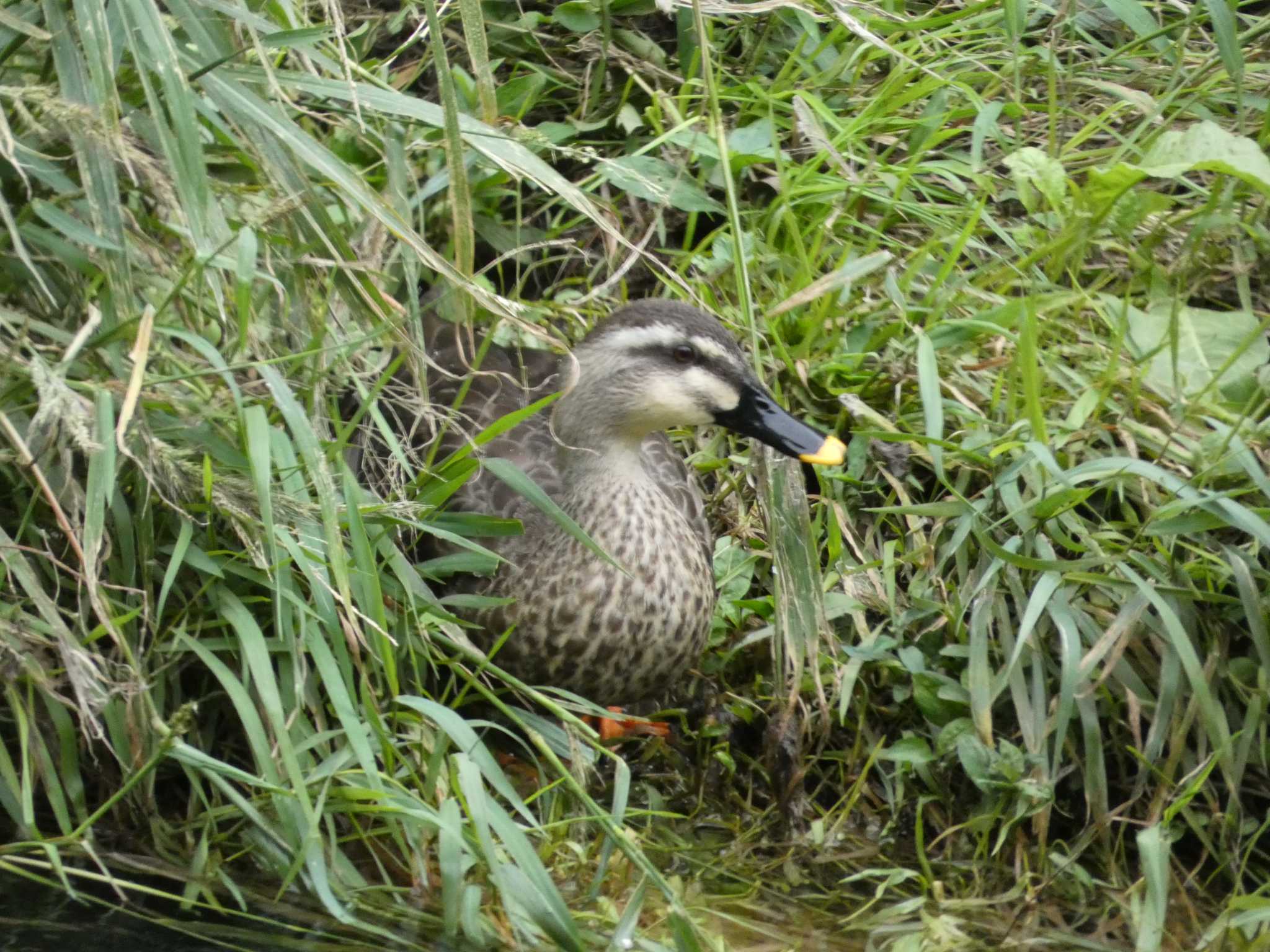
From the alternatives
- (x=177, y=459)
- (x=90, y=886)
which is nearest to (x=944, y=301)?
(x=177, y=459)

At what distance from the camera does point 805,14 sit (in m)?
4.04

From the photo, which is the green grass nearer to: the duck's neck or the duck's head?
the duck's head

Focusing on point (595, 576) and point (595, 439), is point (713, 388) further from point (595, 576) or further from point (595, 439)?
point (595, 576)

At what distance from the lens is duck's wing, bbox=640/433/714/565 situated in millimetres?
3408

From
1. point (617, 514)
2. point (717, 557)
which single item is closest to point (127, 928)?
point (617, 514)

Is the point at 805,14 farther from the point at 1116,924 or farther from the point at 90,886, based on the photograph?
the point at 90,886

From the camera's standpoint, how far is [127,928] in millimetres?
2543

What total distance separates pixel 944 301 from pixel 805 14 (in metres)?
0.87

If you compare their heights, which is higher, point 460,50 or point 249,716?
point 460,50

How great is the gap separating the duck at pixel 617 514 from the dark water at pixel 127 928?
26.4 inches

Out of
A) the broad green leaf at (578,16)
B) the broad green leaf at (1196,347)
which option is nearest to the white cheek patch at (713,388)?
the broad green leaf at (1196,347)

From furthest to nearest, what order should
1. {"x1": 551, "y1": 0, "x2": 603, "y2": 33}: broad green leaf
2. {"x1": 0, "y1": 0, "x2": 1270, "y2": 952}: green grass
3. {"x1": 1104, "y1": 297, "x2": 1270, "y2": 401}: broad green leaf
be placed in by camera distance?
1. {"x1": 551, "y1": 0, "x2": 603, "y2": 33}: broad green leaf
2. {"x1": 1104, "y1": 297, "x2": 1270, "y2": 401}: broad green leaf
3. {"x1": 0, "y1": 0, "x2": 1270, "y2": 952}: green grass

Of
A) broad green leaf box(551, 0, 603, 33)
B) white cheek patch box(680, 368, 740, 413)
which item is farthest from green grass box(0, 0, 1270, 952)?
broad green leaf box(551, 0, 603, 33)

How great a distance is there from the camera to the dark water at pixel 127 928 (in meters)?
2.49
